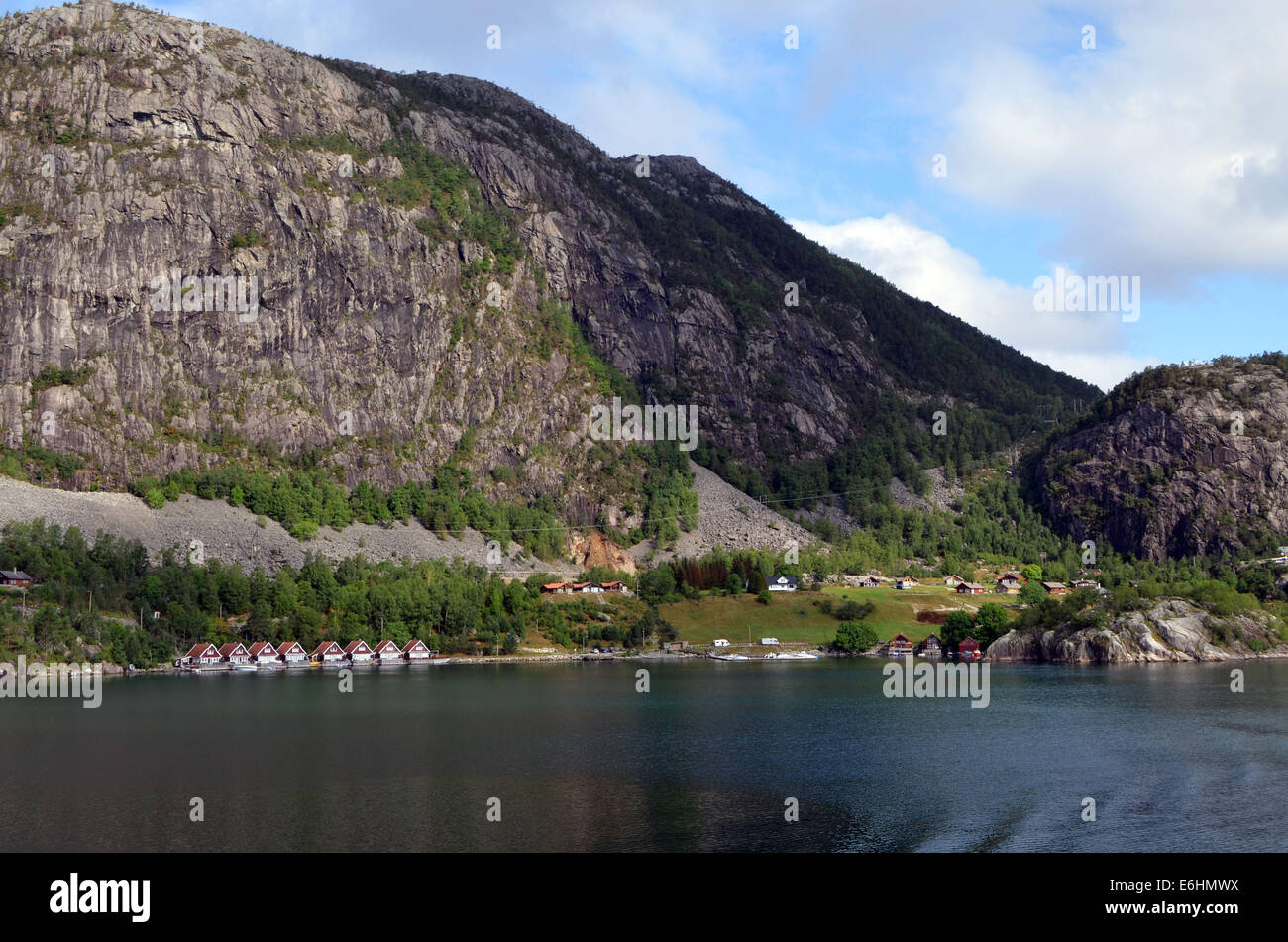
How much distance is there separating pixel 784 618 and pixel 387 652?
6474 cm

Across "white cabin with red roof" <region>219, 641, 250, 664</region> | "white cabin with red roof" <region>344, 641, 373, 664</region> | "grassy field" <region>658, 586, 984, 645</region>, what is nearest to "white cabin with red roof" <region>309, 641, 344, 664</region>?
"white cabin with red roof" <region>344, 641, 373, 664</region>

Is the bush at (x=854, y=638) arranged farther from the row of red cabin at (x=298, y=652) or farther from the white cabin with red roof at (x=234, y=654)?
the white cabin with red roof at (x=234, y=654)

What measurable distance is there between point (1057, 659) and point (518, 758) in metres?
105

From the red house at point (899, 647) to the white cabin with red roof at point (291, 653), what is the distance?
8788 cm

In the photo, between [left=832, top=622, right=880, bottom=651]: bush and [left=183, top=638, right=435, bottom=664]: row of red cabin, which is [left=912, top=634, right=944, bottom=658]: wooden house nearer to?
[left=832, top=622, right=880, bottom=651]: bush

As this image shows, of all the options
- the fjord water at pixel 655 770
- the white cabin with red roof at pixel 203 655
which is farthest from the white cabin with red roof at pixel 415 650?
the fjord water at pixel 655 770

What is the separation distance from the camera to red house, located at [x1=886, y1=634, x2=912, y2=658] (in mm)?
173375

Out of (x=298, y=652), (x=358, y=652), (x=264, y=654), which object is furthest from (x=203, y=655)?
(x=358, y=652)

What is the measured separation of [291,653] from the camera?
168m

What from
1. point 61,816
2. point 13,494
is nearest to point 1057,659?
point 61,816

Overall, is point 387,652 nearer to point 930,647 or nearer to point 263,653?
point 263,653

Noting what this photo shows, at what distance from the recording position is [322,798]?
60938 millimetres
